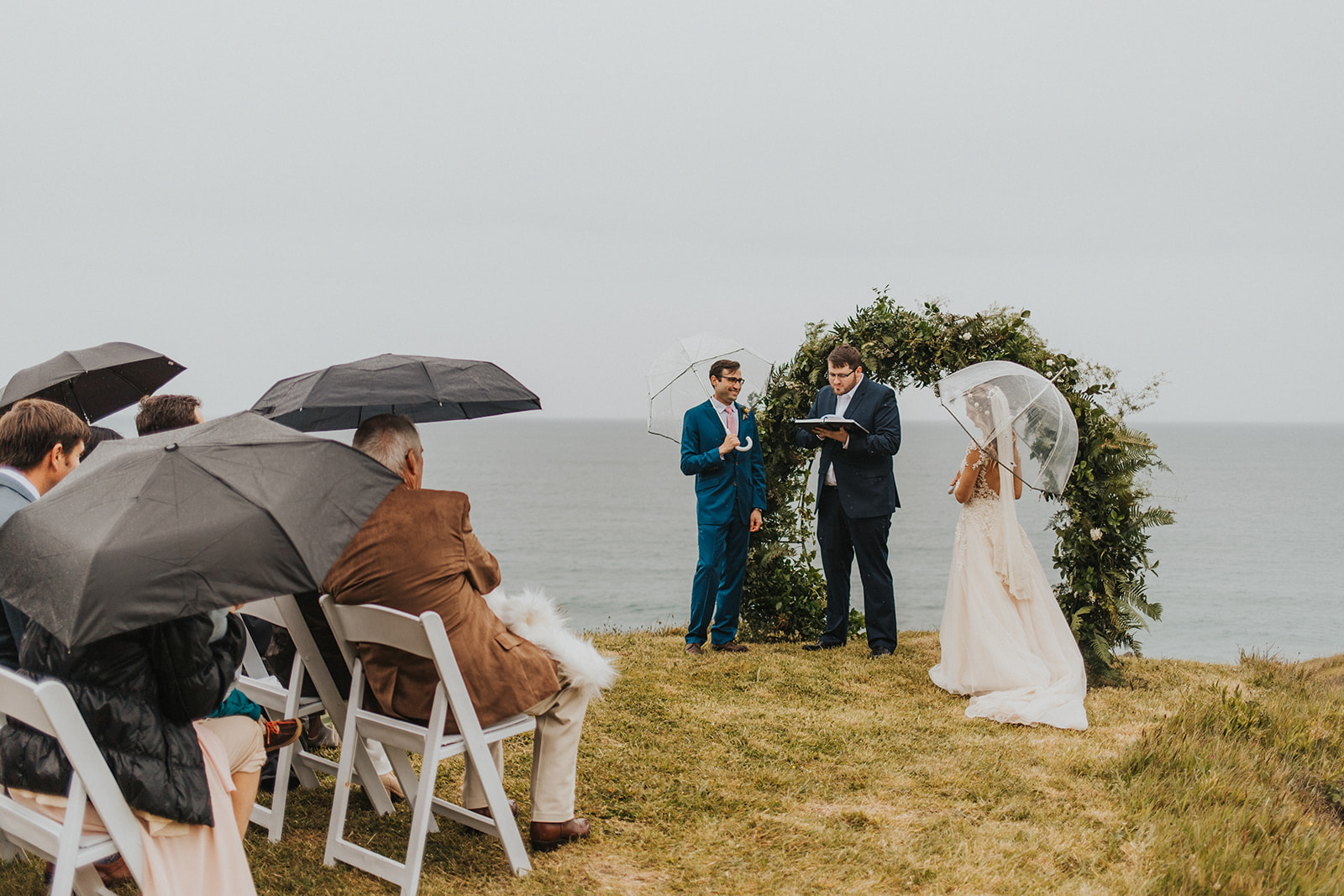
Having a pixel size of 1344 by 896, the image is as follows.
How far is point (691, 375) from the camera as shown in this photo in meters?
7.61

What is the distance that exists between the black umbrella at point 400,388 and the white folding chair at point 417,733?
84cm

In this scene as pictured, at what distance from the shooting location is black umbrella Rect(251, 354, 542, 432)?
376 cm

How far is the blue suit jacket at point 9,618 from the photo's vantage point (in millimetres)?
3066

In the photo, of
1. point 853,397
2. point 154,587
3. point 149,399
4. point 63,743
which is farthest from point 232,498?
point 853,397

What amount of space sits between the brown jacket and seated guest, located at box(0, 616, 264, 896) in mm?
633

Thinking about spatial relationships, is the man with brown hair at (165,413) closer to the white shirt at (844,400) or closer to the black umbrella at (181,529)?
the black umbrella at (181,529)

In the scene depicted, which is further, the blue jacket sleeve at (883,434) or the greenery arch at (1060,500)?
the blue jacket sleeve at (883,434)

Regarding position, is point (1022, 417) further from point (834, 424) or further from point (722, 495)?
point (722, 495)

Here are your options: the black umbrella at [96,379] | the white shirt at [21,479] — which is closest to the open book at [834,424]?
the black umbrella at [96,379]

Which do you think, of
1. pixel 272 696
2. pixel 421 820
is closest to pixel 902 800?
pixel 421 820

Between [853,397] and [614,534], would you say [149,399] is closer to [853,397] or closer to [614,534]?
[853,397]

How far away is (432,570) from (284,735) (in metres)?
0.91

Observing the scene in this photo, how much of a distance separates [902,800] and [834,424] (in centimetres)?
301

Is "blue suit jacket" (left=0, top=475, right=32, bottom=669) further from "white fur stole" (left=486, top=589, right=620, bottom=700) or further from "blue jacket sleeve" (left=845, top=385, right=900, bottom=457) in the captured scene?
"blue jacket sleeve" (left=845, top=385, right=900, bottom=457)
